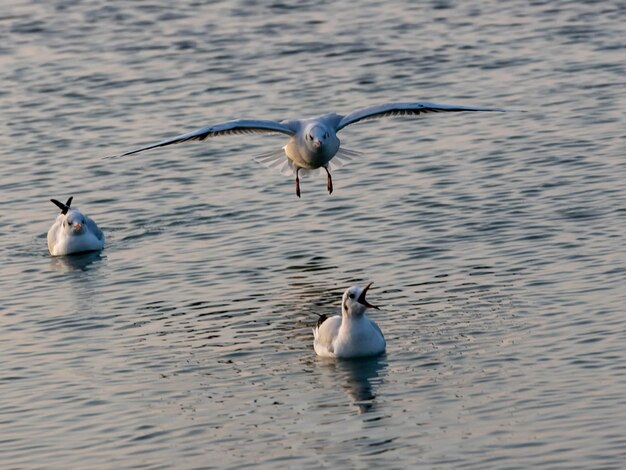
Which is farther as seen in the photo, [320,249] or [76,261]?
[76,261]

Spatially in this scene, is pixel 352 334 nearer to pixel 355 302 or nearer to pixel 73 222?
pixel 355 302

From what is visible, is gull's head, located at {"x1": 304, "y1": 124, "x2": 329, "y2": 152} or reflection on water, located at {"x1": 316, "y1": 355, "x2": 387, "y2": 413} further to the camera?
gull's head, located at {"x1": 304, "y1": 124, "x2": 329, "y2": 152}

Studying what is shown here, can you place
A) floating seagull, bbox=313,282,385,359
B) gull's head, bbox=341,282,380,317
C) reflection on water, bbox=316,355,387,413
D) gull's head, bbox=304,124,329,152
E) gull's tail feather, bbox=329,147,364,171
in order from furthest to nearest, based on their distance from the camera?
gull's tail feather, bbox=329,147,364,171, gull's head, bbox=304,124,329,152, gull's head, bbox=341,282,380,317, floating seagull, bbox=313,282,385,359, reflection on water, bbox=316,355,387,413

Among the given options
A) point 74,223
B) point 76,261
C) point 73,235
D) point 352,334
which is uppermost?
point 352,334

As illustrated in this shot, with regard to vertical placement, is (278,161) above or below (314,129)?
below

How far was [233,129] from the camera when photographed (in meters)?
23.8

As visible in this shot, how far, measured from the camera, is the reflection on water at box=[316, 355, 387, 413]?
59.2ft

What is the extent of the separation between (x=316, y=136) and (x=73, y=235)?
13.3 ft

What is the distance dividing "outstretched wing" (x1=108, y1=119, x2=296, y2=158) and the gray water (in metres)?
1.76

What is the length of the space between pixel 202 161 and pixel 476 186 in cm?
566

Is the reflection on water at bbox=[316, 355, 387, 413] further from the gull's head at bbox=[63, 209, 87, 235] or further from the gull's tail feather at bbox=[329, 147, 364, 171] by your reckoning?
the gull's head at bbox=[63, 209, 87, 235]

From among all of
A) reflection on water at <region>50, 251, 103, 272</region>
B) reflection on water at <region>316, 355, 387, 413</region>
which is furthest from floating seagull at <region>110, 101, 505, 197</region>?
reflection on water at <region>316, 355, 387, 413</region>

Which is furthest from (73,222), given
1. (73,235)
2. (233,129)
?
(233,129)

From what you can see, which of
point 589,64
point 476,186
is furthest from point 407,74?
point 476,186
